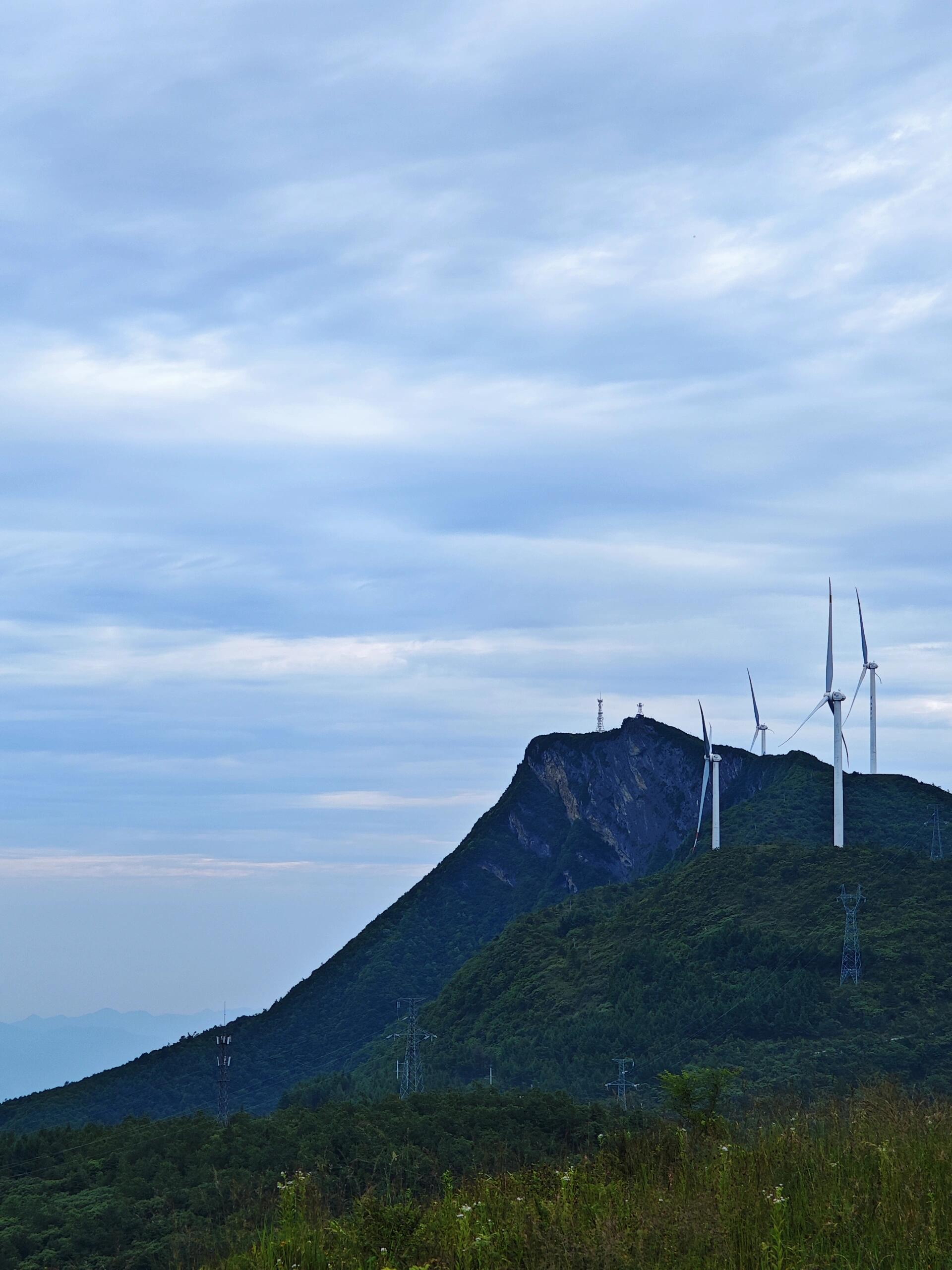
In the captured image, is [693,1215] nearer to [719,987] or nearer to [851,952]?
[851,952]

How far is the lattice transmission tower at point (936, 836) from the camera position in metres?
172

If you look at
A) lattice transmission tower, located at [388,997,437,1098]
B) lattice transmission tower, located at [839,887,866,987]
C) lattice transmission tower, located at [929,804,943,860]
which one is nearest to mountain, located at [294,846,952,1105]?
lattice transmission tower, located at [839,887,866,987]

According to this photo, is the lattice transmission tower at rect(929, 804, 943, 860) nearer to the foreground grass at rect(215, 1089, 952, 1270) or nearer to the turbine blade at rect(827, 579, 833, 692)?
the turbine blade at rect(827, 579, 833, 692)

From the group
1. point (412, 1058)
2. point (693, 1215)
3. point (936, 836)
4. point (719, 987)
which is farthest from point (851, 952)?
point (693, 1215)

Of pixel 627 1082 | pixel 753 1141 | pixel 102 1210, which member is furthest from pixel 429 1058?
pixel 753 1141

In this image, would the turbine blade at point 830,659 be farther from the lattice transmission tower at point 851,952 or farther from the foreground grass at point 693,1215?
the foreground grass at point 693,1215

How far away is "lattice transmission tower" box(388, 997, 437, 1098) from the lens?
393 feet

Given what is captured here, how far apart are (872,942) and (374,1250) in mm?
122758

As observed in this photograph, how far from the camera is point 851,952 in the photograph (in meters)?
124

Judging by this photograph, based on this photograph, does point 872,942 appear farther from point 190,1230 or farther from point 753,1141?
point 753,1141

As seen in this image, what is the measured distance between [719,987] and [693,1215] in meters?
123

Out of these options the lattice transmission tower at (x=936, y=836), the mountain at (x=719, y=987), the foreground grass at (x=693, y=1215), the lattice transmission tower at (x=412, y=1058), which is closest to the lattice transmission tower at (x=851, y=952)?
the mountain at (x=719, y=987)

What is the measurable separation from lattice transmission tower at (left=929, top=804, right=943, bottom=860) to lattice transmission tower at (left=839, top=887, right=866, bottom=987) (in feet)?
139

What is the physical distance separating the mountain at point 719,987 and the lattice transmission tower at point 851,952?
3.54ft
